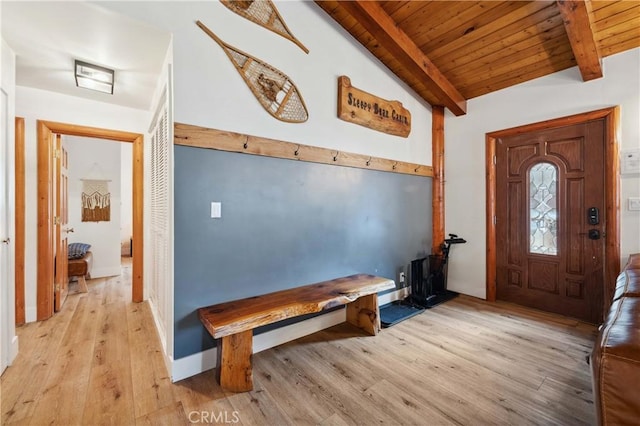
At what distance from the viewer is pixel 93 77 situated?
7.69 ft

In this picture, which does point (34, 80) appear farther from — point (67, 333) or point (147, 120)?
point (67, 333)

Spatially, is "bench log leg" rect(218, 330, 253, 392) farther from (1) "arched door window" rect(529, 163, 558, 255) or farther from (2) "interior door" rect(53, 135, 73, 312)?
(1) "arched door window" rect(529, 163, 558, 255)

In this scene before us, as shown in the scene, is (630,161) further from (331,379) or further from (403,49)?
(331,379)

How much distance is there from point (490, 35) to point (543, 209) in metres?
1.94

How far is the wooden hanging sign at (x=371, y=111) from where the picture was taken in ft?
9.25

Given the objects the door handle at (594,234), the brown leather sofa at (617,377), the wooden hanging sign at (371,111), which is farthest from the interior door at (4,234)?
the door handle at (594,234)

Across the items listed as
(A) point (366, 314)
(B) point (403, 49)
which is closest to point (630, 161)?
(B) point (403, 49)

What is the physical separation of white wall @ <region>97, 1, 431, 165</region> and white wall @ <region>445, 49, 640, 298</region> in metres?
0.82

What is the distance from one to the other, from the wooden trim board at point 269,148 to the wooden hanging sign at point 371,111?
38cm

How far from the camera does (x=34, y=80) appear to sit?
8.13 feet

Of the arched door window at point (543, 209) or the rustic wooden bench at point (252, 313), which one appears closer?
the rustic wooden bench at point (252, 313)

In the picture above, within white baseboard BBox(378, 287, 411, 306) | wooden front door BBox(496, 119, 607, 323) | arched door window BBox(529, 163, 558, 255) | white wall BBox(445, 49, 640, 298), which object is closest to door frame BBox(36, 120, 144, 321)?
white baseboard BBox(378, 287, 411, 306)

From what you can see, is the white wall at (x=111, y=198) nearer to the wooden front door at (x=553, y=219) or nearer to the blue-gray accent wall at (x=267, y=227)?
the blue-gray accent wall at (x=267, y=227)

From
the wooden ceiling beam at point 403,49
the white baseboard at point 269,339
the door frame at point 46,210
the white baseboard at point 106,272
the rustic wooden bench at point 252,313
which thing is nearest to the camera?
the rustic wooden bench at point 252,313
